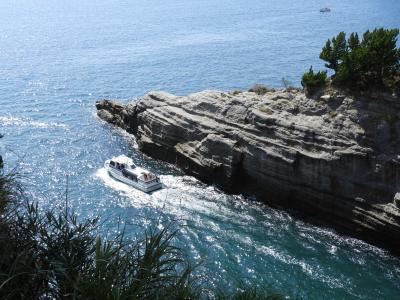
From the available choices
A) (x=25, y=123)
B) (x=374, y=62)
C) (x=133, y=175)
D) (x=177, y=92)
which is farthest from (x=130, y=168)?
(x=177, y=92)

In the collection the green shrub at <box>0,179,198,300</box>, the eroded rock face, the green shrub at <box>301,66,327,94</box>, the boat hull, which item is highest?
the green shrub at <box>0,179,198,300</box>

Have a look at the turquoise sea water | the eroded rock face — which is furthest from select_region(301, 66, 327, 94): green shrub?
the turquoise sea water

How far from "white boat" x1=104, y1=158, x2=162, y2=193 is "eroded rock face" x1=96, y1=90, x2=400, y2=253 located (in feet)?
19.2

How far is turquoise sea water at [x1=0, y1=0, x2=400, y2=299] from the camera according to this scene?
134 ft

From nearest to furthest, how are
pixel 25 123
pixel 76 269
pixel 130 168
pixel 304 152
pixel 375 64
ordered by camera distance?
pixel 76 269 → pixel 375 64 → pixel 304 152 → pixel 130 168 → pixel 25 123

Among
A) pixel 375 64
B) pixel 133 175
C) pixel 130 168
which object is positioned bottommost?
pixel 133 175

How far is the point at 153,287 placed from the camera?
617 inches

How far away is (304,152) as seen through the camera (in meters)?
47.2

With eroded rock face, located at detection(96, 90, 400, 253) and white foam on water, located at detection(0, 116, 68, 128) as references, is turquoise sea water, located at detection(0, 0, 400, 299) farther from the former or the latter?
eroded rock face, located at detection(96, 90, 400, 253)

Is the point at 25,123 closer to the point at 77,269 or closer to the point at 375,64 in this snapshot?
the point at 375,64

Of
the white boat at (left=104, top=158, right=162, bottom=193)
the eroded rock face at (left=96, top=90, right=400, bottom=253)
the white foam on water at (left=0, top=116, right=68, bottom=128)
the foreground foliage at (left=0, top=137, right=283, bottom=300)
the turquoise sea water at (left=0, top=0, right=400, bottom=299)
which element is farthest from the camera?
the white foam on water at (left=0, top=116, right=68, bottom=128)

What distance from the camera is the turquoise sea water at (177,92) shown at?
40906 millimetres

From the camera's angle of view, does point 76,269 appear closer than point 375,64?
Yes

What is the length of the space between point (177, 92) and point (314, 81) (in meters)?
38.4
